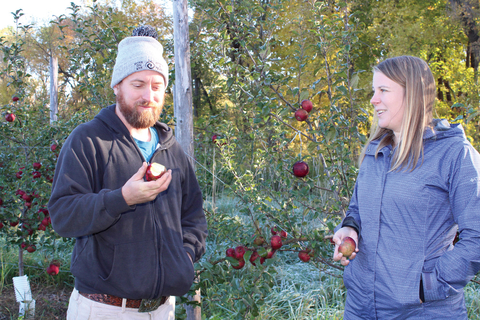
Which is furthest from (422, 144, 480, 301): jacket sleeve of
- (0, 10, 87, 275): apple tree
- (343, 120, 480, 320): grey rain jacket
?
(0, 10, 87, 275): apple tree

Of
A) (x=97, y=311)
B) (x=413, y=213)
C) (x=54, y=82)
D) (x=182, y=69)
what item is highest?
(x=54, y=82)

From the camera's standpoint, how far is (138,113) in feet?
5.42

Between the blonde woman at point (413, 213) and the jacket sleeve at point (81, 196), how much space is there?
2.93 feet

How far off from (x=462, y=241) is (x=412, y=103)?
54 centimetres

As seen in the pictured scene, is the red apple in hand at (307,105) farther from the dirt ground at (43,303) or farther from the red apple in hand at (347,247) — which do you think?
the dirt ground at (43,303)

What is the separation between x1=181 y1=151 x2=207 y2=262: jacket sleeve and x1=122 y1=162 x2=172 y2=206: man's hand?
49 centimetres

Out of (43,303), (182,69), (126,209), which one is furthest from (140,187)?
(43,303)

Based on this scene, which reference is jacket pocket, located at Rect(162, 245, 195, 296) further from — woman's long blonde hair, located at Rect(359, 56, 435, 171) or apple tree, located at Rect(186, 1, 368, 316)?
woman's long blonde hair, located at Rect(359, 56, 435, 171)

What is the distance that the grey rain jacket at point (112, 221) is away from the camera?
55.3 inches

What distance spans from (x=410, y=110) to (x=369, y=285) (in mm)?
699

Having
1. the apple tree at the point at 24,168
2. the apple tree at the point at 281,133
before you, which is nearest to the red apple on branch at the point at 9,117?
the apple tree at the point at 24,168

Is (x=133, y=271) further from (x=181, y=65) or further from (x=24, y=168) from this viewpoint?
(x=24, y=168)

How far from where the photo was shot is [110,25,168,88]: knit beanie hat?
5.44 ft

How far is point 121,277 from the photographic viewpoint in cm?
149
